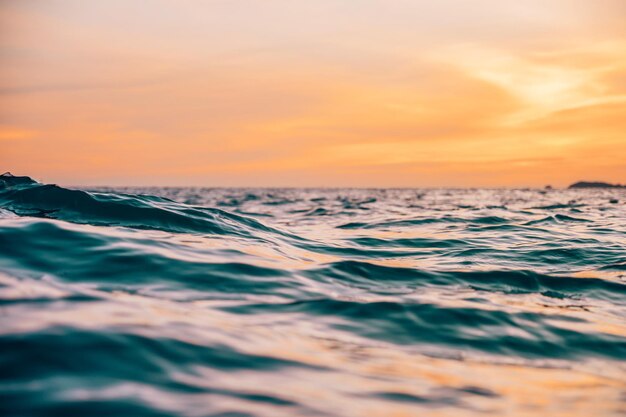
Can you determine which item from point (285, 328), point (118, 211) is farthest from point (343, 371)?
point (118, 211)

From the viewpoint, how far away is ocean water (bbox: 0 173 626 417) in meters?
4.09

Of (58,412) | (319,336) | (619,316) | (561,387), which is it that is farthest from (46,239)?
(619,316)

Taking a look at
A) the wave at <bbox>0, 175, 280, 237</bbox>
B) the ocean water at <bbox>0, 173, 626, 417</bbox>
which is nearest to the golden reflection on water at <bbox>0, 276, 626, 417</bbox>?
the ocean water at <bbox>0, 173, 626, 417</bbox>

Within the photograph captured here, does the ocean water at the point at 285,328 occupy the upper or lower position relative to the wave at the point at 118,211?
lower

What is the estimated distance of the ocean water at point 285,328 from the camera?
13.4 feet

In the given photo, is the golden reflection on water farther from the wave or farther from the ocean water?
the wave

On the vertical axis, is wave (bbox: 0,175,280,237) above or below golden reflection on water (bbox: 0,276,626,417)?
above

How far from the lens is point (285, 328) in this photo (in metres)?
5.91

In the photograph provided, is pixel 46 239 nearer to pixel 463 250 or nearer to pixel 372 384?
pixel 372 384

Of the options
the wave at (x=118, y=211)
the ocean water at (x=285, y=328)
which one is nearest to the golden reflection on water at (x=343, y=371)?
the ocean water at (x=285, y=328)

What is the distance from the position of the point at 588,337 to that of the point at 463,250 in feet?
21.3

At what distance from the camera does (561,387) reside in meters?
4.95

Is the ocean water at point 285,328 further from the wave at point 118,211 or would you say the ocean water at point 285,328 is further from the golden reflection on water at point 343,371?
the wave at point 118,211

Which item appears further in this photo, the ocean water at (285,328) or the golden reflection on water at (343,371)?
the golden reflection on water at (343,371)
